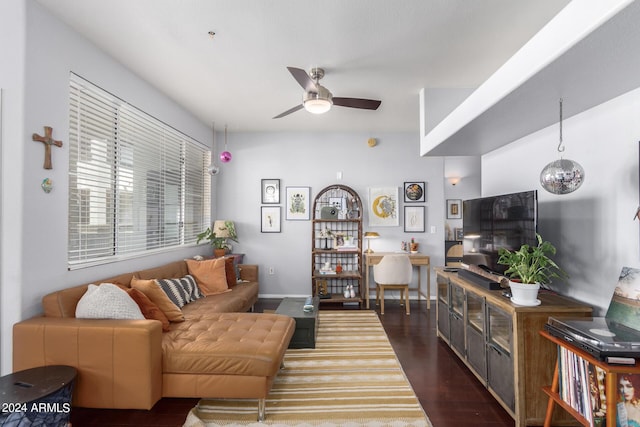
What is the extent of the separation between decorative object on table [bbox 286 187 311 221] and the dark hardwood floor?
2432 millimetres

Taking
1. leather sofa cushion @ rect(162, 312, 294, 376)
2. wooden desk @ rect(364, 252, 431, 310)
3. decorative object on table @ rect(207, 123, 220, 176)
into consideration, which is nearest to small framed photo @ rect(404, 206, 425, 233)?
wooden desk @ rect(364, 252, 431, 310)

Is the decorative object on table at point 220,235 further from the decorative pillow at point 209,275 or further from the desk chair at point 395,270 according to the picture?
the desk chair at point 395,270

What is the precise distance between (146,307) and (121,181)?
131 centimetres

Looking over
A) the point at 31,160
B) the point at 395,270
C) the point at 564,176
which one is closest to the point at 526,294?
the point at 564,176

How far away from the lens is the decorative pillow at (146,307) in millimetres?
2463

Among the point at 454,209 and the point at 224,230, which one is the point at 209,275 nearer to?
the point at 224,230

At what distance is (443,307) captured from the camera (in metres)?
3.39

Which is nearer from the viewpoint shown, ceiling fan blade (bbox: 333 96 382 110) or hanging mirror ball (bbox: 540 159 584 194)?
hanging mirror ball (bbox: 540 159 584 194)

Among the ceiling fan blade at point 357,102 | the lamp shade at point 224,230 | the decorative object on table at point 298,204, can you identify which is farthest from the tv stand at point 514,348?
the lamp shade at point 224,230

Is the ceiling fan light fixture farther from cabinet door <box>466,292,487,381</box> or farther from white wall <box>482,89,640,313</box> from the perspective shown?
cabinet door <box>466,292,487,381</box>

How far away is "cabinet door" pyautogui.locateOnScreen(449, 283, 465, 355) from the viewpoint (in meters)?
2.89

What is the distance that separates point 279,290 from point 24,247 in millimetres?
3566

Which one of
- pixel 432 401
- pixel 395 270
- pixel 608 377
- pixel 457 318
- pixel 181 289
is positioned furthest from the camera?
pixel 395 270

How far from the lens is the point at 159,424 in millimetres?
2039
